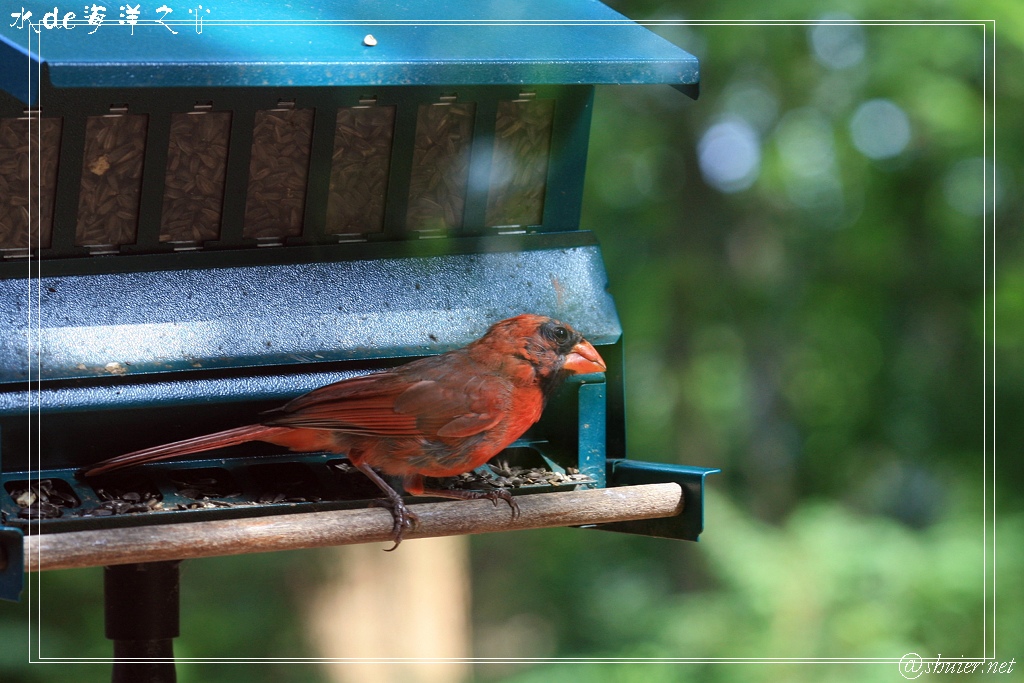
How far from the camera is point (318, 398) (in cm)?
312

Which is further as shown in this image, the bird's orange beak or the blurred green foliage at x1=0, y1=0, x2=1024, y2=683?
the blurred green foliage at x1=0, y1=0, x2=1024, y2=683

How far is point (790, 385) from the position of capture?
971cm

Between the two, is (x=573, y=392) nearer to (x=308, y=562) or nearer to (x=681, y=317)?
(x=308, y=562)

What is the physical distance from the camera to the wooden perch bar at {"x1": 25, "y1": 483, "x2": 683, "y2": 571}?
2488 mm

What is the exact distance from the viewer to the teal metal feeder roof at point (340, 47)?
8.74ft

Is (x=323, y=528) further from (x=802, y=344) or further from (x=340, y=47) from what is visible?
(x=802, y=344)

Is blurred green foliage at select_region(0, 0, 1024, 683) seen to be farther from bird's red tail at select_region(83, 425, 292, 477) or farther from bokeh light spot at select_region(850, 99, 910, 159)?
bird's red tail at select_region(83, 425, 292, 477)

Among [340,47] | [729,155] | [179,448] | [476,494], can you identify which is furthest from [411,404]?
[729,155]

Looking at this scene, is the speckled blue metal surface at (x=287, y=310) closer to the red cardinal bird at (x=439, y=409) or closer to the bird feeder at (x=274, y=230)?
the bird feeder at (x=274, y=230)

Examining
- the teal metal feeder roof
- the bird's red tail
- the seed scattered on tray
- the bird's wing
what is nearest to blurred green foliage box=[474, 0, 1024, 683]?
the bird's wing

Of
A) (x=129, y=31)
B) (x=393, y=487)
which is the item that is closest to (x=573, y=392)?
(x=393, y=487)

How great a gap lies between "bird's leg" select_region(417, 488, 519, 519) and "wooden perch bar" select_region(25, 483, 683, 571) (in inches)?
0.7

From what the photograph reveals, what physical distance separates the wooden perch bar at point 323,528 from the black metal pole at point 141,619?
0.74 m

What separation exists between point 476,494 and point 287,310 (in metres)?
0.69
